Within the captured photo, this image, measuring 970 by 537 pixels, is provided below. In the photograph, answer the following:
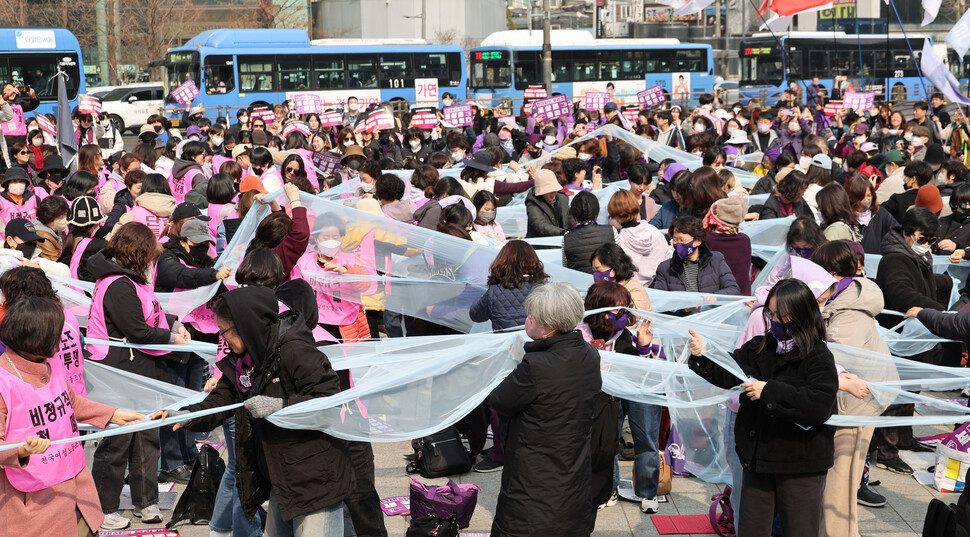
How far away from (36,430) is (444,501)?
6.89 feet

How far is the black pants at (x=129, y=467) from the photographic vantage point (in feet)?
17.4

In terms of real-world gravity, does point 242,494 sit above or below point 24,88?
below

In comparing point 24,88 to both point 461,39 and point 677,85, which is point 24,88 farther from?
point 461,39

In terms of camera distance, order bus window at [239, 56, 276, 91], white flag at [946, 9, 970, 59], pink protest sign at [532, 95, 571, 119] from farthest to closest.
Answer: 1. bus window at [239, 56, 276, 91]
2. pink protest sign at [532, 95, 571, 119]
3. white flag at [946, 9, 970, 59]

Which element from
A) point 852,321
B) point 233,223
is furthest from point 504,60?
point 852,321

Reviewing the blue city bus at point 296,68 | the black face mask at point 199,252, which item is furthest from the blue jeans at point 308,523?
the blue city bus at point 296,68

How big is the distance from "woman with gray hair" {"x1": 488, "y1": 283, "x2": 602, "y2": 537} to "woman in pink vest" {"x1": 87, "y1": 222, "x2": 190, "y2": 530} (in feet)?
7.42

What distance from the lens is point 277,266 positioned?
4.51 metres

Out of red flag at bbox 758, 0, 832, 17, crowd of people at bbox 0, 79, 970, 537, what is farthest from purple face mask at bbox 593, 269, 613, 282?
red flag at bbox 758, 0, 832, 17

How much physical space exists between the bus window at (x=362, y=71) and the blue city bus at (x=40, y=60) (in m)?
8.14

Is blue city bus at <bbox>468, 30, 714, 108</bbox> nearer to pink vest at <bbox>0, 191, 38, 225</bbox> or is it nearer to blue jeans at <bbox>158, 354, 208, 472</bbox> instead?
pink vest at <bbox>0, 191, 38, 225</bbox>

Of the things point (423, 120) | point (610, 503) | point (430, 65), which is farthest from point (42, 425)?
point (430, 65)

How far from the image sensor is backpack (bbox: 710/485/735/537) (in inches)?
204

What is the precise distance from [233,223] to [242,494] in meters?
3.28
